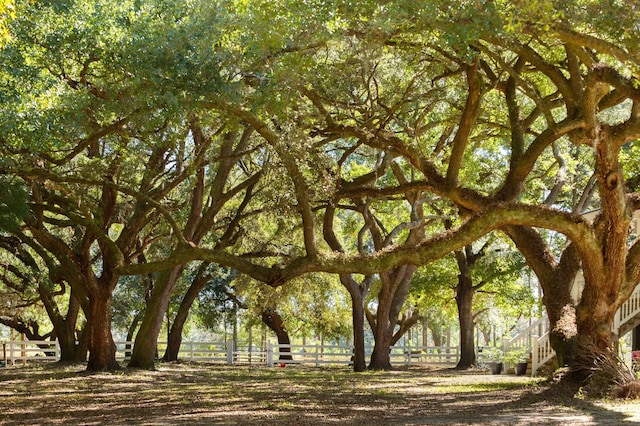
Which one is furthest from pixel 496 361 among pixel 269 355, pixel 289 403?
pixel 289 403

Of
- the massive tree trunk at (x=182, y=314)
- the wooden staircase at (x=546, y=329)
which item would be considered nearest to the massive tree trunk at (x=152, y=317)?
the massive tree trunk at (x=182, y=314)

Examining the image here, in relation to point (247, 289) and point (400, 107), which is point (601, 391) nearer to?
point (400, 107)

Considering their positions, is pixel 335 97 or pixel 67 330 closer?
pixel 335 97

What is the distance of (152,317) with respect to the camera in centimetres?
2209

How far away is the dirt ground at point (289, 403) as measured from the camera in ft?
35.4

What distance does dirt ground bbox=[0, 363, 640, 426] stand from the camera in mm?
10789

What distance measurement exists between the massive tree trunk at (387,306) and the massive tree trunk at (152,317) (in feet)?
21.9

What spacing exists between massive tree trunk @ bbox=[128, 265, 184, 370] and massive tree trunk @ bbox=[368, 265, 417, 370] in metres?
6.67

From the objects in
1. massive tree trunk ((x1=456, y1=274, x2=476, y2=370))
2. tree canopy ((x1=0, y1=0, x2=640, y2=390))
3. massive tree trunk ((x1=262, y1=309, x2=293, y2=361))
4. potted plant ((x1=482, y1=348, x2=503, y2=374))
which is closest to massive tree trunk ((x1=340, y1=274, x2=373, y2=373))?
potted plant ((x1=482, y1=348, x2=503, y2=374))

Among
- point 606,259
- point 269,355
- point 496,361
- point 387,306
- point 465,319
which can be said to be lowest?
point 269,355

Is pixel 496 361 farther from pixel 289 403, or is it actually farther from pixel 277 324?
pixel 277 324

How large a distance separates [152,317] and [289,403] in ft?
31.2

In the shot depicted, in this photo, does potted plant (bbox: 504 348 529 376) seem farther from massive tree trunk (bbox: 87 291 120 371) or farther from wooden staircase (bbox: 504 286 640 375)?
massive tree trunk (bbox: 87 291 120 371)

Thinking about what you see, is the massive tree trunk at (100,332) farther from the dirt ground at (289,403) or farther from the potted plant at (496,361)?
the potted plant at (496,361)
